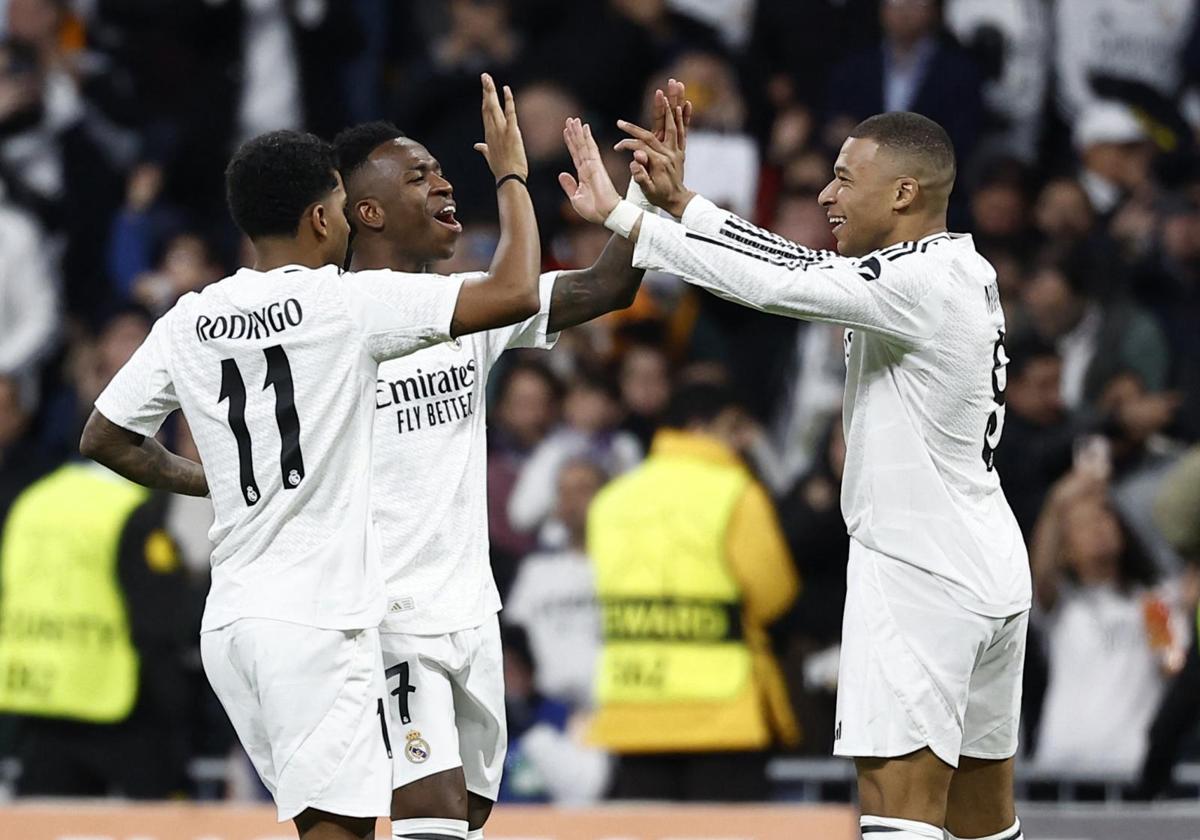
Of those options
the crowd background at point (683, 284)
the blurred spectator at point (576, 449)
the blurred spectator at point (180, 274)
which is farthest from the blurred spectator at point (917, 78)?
the blurred spectator at point (180, 274)

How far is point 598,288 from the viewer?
5.83 m

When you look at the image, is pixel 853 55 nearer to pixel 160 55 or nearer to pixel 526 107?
pixel 526 107

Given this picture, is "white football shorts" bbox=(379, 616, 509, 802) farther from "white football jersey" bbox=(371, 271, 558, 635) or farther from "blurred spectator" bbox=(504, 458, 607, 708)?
"blurred spectator" bbox=(504, 458, 607, 708)

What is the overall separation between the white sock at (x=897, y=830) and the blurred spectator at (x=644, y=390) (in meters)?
4.74

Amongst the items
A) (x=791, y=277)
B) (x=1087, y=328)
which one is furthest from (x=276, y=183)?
(x=1087, y=328)

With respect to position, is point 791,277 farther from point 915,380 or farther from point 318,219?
point 318,219

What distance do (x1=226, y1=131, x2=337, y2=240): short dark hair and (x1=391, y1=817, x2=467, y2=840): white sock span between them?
63.2 inches

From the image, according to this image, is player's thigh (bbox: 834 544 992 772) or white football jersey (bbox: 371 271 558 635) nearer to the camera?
player's thigh (bbox: 834 544 992 772)

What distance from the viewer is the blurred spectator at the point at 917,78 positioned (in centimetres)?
1085

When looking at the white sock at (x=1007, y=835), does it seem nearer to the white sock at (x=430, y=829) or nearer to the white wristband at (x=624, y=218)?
the white sock at (x=430, y=829)

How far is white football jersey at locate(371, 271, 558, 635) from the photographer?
575 cm

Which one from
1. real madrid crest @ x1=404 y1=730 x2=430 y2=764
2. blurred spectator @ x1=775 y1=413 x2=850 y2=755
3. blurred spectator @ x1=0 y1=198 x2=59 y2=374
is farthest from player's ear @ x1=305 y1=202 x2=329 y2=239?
blurred spectator @ x1=0 y1=198 x2=59 y2=374

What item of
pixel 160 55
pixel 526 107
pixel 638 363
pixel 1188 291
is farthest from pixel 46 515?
pixel 1188 291

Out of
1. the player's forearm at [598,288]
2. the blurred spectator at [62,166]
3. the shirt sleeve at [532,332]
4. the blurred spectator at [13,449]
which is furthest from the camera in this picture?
the blurred spectator at [62,166]
